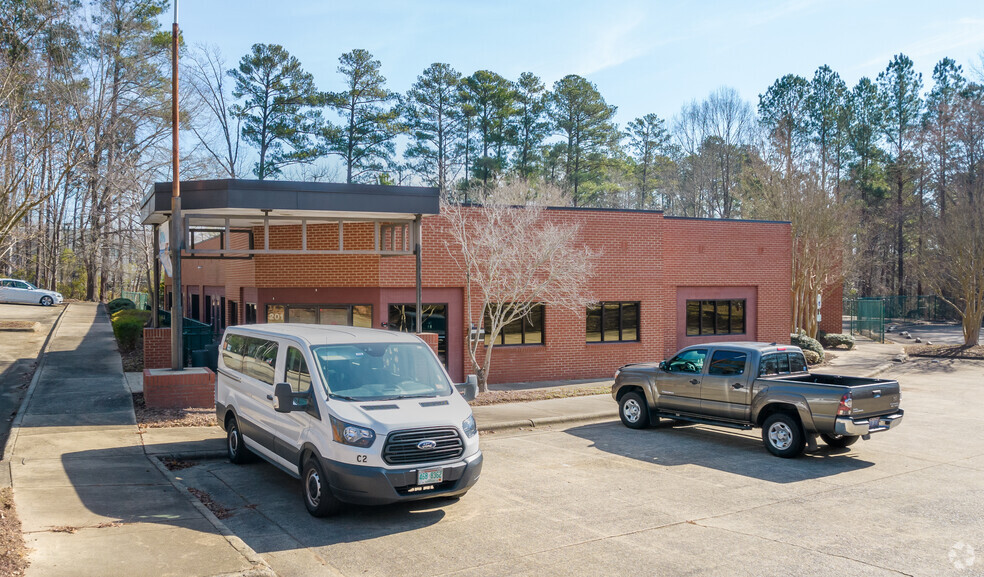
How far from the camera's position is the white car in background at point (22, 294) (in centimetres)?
4484

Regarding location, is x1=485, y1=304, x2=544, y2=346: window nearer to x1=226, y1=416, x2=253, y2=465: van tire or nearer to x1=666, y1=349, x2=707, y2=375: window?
x1=666, y1=349, x2=707, y2=375: window

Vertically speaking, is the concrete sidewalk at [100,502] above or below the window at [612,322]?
below

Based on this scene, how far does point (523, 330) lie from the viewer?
2019 centimetres

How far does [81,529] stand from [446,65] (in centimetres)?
4233

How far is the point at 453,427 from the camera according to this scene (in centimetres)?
799

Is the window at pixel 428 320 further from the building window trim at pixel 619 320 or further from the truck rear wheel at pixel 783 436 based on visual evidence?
the truck rear wheel at pixel 783 436

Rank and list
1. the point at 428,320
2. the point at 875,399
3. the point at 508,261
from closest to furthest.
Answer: the point at 875,399 < the point at 508,261 < the point at 428,320

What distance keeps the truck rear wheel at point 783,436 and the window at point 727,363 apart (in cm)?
103

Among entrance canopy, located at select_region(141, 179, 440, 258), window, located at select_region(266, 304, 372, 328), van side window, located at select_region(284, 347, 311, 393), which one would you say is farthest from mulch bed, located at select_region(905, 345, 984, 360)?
van side window, located at select_region(284, 347, 311, 393)

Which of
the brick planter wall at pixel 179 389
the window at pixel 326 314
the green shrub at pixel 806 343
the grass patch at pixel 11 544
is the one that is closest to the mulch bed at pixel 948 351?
the green shrub at pixel 806 343

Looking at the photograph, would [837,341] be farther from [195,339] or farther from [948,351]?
[195,339]

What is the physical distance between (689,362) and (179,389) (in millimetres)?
9690

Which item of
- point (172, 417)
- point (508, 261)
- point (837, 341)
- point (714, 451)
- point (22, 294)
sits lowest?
point (714, 451)

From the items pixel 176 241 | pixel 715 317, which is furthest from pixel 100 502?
pixel 715 317
